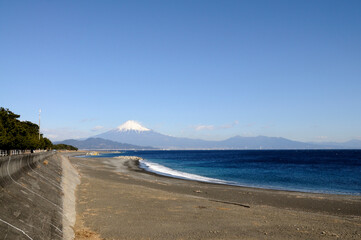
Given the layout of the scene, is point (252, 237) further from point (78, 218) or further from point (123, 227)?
point (78, 218)

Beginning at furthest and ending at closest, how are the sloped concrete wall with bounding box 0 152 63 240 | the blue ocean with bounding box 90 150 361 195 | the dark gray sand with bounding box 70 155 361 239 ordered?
1. the blue ocean with bounding box 90 150 361 195
2. the dark gray sand with bounding box 70 155 361 239
3. the sloped concrete wall with bounding box 0 152 63 240

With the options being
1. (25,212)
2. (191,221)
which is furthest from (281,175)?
(25,212)

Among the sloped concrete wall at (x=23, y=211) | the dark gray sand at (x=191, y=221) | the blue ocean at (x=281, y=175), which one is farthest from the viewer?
the blue ocean at (x=281, y=175)

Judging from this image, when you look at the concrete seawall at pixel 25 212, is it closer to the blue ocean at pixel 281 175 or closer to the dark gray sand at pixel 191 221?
the dark gray sand at pixel 191 221

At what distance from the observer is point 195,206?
1811 cm

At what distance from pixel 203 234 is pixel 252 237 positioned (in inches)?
82.6

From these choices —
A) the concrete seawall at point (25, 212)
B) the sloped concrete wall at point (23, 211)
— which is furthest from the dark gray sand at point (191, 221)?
the sloped concrete wall at point (23, 211)

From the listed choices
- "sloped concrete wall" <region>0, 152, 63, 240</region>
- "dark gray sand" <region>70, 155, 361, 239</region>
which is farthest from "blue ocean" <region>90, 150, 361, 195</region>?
"sloped concrete wall" <region>0, 152, 63, 240</region>

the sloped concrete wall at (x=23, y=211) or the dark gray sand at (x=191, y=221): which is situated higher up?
the sloped concrete wall at (x=23, y=211)

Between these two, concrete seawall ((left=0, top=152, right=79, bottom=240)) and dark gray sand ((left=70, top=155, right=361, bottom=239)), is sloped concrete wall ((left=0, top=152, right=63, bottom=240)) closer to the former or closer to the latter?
concrete seawall ((left=0, top=152, right=79, bottom=240))

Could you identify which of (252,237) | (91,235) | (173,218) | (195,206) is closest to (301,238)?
(252,237)

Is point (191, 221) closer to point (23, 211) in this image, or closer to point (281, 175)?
point (23, 211)

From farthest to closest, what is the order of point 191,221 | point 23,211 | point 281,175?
point 281,175, point 191,221, point 23,211

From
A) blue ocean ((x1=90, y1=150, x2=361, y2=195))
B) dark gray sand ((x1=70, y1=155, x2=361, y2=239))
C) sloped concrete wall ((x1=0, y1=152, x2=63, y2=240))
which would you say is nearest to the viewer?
sloped concrete wall ((x1=0, y1=152, x2=63, y2=240))
